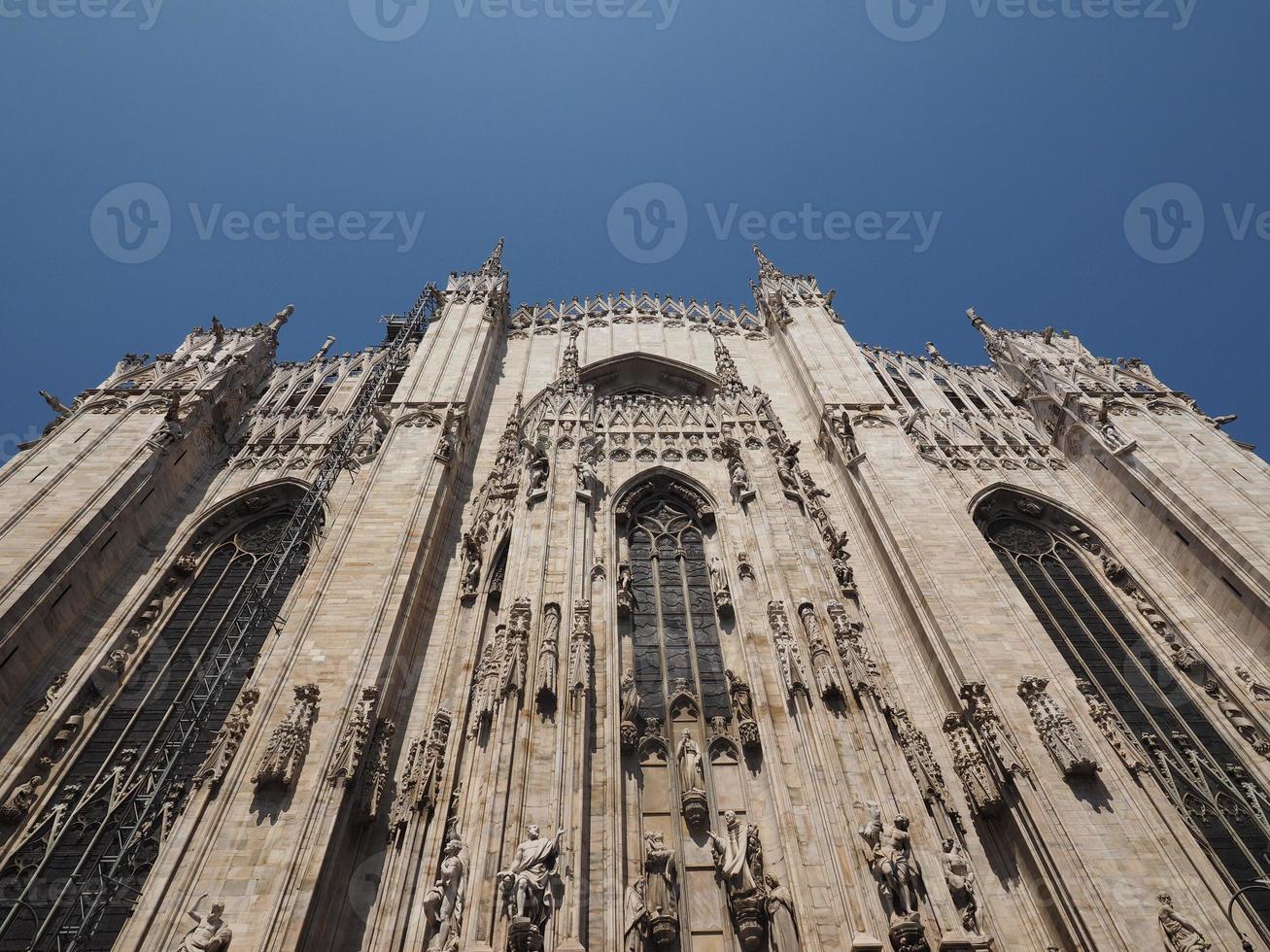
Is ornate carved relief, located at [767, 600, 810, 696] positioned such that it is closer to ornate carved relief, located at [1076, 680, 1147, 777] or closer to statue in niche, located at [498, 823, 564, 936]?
statue in niche, located at [498, 823, 564, 936]

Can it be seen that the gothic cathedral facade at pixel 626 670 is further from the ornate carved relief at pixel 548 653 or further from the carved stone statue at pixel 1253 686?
the carved stone statue at pixel 1253 686

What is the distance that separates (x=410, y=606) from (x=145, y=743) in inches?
181

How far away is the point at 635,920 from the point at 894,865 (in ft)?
10.6

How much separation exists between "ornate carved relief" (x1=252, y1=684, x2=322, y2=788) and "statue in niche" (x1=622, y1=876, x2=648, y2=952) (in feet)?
15.5

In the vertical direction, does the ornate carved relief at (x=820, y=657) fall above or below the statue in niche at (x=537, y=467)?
below

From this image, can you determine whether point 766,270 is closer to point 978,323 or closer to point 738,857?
point 978,323

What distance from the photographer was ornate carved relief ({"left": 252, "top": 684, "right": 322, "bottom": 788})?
34.9 ft

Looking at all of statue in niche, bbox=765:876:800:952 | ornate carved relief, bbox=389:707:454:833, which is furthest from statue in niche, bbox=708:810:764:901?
ornate carved relief, bbox=389:707:454:833

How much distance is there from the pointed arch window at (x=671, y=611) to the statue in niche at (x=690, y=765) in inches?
28.2

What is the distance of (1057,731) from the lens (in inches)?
467

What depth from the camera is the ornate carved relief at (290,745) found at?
34.9 feet

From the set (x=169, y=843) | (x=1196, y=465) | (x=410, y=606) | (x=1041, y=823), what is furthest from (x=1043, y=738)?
(x=169, y=843)

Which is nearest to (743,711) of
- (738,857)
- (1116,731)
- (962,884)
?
(738,857)

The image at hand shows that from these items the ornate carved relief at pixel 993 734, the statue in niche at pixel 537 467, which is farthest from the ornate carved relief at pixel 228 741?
the ornate carved relief at pixel 993 734
